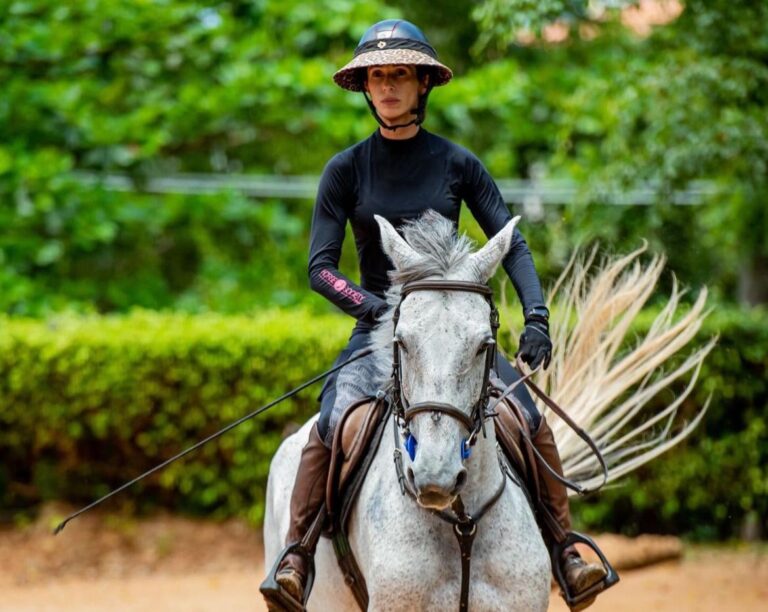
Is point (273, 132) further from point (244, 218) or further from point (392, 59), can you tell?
point (392, 59)

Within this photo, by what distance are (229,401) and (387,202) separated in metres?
6.70

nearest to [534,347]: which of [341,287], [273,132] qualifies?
[341,287]

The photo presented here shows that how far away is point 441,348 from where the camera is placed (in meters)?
3.75

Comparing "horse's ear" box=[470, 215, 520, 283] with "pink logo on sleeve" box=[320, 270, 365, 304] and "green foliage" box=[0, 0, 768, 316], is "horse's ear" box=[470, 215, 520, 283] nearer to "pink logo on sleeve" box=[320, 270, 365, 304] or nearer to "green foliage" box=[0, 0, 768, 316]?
"pink logo on sleeve" box=[320, 270, 365, 304]

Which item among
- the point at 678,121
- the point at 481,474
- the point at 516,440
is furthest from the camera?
the point at 678,121

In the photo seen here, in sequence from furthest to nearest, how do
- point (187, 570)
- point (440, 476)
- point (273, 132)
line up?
point (273, 132), point (187, 570), point (440, 476)

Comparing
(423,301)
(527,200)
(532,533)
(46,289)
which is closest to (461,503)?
(532,533)

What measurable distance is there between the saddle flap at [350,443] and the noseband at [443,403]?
476 mm

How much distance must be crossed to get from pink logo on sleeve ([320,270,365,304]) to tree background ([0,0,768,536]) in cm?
446

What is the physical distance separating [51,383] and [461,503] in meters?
7.79

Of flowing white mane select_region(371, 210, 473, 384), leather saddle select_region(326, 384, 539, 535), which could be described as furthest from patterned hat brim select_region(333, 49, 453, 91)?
leather saddle select_region(326, 384, 539, 535)

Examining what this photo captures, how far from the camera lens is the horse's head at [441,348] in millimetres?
3650

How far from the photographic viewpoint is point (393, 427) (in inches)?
172

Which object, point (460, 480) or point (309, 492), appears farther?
point (309, 492)
